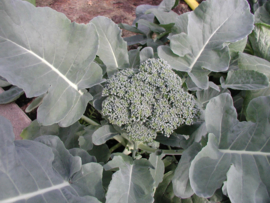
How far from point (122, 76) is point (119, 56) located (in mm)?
240

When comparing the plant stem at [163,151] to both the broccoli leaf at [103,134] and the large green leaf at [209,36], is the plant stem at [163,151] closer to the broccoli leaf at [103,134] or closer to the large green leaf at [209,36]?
the broccoli leaf at [103,134]

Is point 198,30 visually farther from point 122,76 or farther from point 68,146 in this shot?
point 68,146

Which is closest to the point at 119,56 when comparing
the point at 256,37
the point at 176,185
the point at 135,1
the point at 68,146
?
the point at 68,146

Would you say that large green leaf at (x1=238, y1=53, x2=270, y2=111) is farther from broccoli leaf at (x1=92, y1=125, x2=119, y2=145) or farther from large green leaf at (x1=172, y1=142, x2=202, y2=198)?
broccoli leaf at (x1=92, y1=125, x2=119, y2=145)

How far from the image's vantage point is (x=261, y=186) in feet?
2.66

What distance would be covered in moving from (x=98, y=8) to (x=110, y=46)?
50.3 inches

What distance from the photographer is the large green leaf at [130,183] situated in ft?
2.63

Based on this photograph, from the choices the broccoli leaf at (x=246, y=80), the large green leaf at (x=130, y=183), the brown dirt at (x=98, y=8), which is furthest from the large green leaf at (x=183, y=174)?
the brown dirt at (x=98, y=8)

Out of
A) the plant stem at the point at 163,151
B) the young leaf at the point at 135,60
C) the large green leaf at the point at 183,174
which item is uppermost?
the young leaf at the point at 135,60

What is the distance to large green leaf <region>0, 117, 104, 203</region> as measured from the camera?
0.68 metres

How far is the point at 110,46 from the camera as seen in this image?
3.89 feet

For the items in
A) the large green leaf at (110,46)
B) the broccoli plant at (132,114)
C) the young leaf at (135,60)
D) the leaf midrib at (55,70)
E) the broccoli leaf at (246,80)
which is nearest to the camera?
the broccoli plant at (132,114)

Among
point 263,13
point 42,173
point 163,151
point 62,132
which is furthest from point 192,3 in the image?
point 42,173

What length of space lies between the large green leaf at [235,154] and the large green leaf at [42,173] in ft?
1.43
